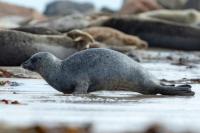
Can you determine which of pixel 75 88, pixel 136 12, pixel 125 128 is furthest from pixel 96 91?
pixel 136 12

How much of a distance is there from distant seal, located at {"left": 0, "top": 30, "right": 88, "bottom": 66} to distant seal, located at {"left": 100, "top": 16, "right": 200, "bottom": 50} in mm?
8026

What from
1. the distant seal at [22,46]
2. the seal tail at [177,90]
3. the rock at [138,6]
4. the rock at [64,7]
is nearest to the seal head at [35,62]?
the seal tail at [177,90]

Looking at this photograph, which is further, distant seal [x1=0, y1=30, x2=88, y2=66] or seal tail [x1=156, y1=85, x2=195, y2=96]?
distant seal [x1=0, y1=30, x2=88, y2=66]

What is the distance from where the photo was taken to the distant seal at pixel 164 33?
17656mm

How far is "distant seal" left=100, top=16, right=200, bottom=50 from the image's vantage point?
17656 mm

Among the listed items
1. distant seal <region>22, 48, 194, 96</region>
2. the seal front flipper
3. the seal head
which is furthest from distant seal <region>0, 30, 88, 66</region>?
the seal front flipper

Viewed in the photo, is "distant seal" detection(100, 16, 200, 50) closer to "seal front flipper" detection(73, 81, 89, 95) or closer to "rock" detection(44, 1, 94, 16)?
"seal front flipper" detection(73, 81, 89, 95)

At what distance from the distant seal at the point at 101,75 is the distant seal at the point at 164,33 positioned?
11098 mm

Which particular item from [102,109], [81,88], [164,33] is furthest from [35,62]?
[164,33]

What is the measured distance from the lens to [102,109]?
4.97 metres

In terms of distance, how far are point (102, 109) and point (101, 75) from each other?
155 centimetres

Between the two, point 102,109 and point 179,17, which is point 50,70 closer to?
point 102,109

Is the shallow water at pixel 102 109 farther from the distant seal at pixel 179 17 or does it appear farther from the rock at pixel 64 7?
the rock at pixel 64 7

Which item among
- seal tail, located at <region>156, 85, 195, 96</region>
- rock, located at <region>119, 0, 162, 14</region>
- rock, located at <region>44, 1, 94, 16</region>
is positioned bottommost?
seal tail, located at <region>156, 85, 195, 96</region>
